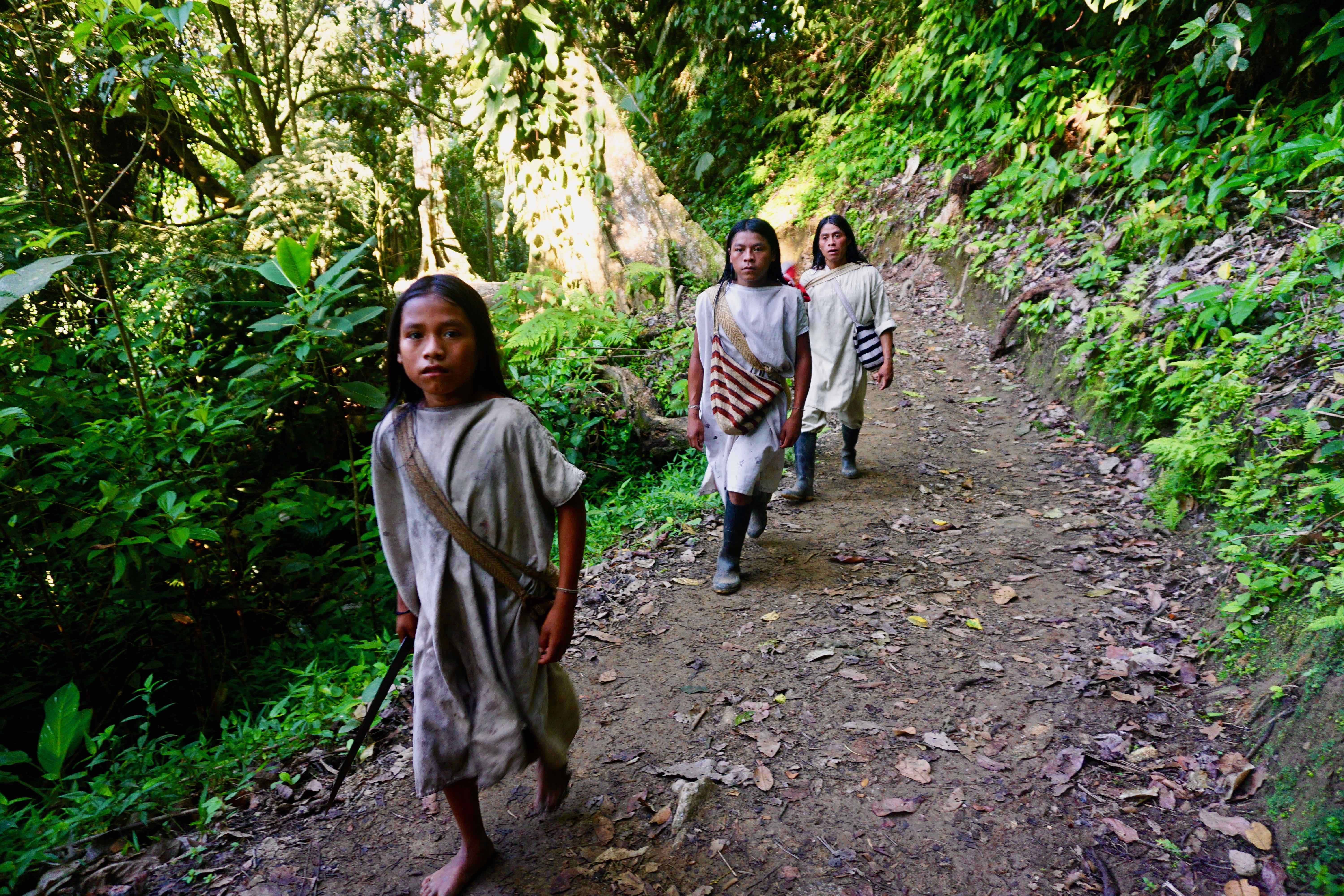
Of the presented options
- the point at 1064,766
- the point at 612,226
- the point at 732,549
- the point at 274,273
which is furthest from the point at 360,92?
the point at 1064,766

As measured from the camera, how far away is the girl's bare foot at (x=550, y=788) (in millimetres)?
2406

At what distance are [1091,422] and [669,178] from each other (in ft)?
38.0

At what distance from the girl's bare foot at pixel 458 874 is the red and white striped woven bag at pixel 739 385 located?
2.25 m

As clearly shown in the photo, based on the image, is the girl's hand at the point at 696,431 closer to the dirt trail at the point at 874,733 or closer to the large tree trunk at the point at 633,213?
the dirt trail at the point at 874,733

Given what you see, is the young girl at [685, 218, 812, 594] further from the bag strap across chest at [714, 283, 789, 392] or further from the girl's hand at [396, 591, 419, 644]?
the girl's hand at [396, 591, 419, 644]

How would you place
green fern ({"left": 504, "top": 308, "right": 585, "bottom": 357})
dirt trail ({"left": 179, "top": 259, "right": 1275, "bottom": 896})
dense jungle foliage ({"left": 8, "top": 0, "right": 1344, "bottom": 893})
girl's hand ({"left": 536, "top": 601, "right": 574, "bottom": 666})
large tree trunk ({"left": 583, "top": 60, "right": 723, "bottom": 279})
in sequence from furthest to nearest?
large tree trunk ({"left": 583, "top": 60, "right": 723, "bottom": 279}) → green fern ({"left": 504, "top": 308, "right": 585, "bottom": 357}) → dense jungle foliage ({"left": 8, "top": 0, "right": 1344, "bottom": 893}) → dirt trail ({"left": 179, "top": 259, "right": 1275, "bottom": 896}) → girl's hand ({"left": 536, "top": 601, "right": 574, "bottom": 666})

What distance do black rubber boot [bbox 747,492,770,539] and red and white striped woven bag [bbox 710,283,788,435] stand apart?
42cm

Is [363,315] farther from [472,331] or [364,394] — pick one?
[472,331]

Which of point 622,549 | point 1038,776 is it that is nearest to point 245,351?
point 622,549

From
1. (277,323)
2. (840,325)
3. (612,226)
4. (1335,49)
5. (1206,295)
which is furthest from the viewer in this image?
(612,226)

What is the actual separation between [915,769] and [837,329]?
3.22 metres

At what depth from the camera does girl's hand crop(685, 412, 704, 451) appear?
387 centimetres

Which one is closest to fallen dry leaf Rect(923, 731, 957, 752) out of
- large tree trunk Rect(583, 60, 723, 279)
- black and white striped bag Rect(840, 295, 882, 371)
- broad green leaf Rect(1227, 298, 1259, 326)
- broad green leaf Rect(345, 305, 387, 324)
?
black and white striped bag Rect(840, 295, 882, 371)

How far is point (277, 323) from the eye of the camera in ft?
10.7
